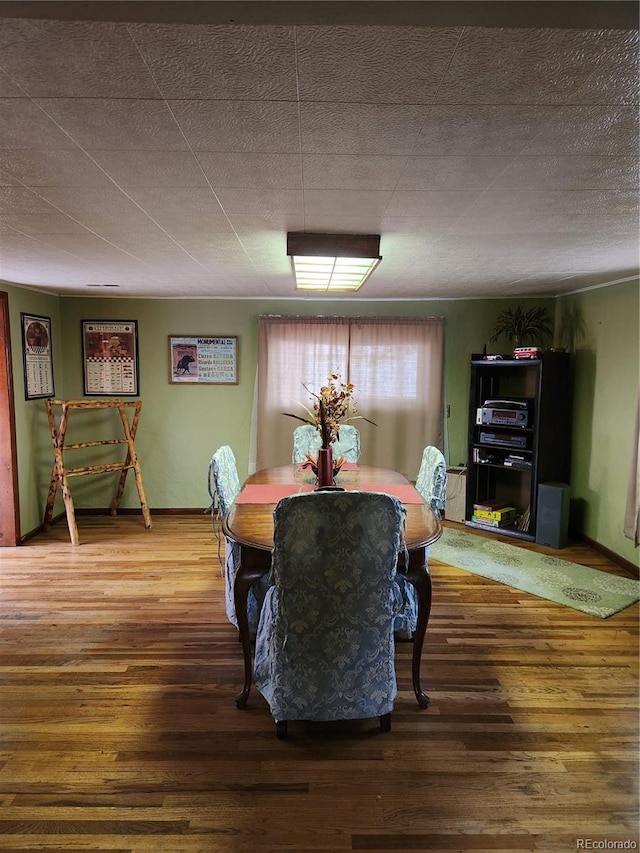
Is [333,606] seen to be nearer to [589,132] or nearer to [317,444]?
[589,132]

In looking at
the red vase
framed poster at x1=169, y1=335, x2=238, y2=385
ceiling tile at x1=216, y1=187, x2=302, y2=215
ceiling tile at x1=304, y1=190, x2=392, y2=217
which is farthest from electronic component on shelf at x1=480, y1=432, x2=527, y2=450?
ceiling tile at x1=216, y1=187, x2=302, y2=215

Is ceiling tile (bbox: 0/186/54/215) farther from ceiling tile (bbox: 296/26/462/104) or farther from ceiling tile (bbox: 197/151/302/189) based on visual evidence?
ceiling tile (bbox: 296/26/462/104)

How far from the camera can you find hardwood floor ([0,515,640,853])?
5.37 feet

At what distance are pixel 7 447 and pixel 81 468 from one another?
2.01 ft

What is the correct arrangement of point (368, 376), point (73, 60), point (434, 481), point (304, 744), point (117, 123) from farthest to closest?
point (368, 376)
point (434, 481)
point (304, 744)
point (117, 123)
point (73, 60)

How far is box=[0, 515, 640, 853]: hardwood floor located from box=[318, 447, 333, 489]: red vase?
3.39 ft

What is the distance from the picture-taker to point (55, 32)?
0.99 m

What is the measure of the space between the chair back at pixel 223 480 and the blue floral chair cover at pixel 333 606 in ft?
2.91

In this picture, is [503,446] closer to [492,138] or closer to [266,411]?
[266,411]

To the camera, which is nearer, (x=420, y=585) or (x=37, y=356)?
(x=420, y=585)

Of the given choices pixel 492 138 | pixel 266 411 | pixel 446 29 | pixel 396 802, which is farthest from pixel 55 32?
pixel 266 411

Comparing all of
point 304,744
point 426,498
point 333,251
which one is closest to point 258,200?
point 333,251

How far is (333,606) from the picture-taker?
6.13 ft

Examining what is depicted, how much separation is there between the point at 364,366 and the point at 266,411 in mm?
1110
